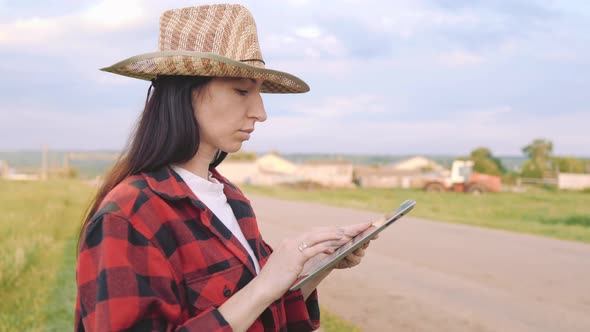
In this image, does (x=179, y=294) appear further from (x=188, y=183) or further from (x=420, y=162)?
(x=420, y=162)

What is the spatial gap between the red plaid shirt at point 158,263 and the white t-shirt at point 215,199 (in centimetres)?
3

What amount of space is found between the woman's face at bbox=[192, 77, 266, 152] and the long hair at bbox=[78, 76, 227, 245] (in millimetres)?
26

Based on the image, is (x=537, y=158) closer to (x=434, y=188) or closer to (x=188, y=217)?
(x=434, y=188)

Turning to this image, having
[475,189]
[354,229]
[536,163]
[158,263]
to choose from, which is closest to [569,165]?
[536,163]

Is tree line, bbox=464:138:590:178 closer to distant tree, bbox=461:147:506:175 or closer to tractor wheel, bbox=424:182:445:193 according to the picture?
distant tree, bbox=461:147:506:175

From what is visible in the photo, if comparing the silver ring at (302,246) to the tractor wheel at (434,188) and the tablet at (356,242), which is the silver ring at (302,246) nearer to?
the tablet at (356,242)

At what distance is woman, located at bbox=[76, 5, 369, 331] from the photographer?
1.42 metres

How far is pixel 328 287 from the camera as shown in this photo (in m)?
6.20

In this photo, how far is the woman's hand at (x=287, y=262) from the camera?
4.88 ft

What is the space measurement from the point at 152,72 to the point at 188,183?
31 cm

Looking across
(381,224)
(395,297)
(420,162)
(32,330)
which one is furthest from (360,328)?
(420,162)

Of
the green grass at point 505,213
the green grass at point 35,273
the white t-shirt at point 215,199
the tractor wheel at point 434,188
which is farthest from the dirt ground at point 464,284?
the tractor wheel at point 434,188

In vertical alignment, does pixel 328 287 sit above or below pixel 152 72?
below

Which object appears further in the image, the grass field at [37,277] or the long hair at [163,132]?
the grass field at [37,277]
